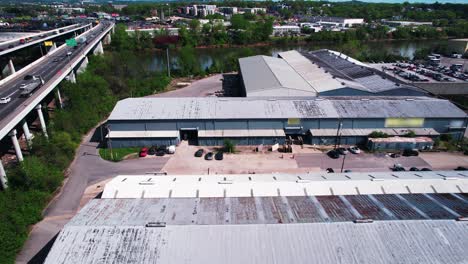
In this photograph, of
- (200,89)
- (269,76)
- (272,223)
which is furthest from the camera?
(200,89)

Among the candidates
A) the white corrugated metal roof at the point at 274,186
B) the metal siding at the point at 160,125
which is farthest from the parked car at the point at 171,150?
the white corrugated metal roof at the point at 274,186

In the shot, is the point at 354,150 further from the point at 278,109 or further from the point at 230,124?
the point at 230,124

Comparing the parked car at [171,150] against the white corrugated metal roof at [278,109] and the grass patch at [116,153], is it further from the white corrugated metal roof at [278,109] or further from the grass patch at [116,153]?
the white corrugated metal roof at [278,109]

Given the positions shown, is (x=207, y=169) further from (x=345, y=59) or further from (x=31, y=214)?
(x=345, y=59)

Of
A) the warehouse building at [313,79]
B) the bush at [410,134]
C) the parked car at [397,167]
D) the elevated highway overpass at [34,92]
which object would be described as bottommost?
the parked car at [397,167]

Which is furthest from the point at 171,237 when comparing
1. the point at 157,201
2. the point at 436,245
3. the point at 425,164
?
the point at 425,164

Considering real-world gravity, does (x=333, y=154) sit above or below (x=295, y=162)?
above

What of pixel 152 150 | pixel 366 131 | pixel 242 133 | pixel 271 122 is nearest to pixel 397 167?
pixel 366 131
